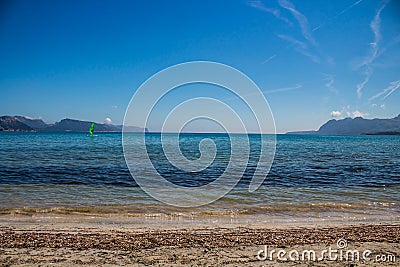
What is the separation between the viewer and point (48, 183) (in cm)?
1612

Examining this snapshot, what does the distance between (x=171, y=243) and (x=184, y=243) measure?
0.30 meters

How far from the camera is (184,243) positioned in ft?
22.1

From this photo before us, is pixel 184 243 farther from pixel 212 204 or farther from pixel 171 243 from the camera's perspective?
pixel 212 204

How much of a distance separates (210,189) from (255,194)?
2.71m

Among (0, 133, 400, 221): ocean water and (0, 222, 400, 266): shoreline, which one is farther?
(0, 133, 400, 221): ocean water

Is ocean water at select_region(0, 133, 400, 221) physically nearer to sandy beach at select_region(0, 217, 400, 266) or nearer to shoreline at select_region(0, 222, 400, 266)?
sandy beach at select_region(0, 217, 400, 266)

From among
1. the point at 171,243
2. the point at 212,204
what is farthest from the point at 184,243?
the point at 212,204

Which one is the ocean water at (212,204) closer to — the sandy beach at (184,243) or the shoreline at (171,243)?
the sandy beach at (184,243)

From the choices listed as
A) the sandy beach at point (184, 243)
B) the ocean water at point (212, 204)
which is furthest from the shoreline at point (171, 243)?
the ocean water at point (212, 204)

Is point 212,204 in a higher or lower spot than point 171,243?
lower

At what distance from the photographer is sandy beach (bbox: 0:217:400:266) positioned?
5.69 m

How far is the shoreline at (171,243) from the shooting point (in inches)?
224

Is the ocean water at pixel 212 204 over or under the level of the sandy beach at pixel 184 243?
under

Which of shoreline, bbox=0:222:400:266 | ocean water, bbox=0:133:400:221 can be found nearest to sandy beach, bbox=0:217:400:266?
shoreline, bbox=0:222:400:266
